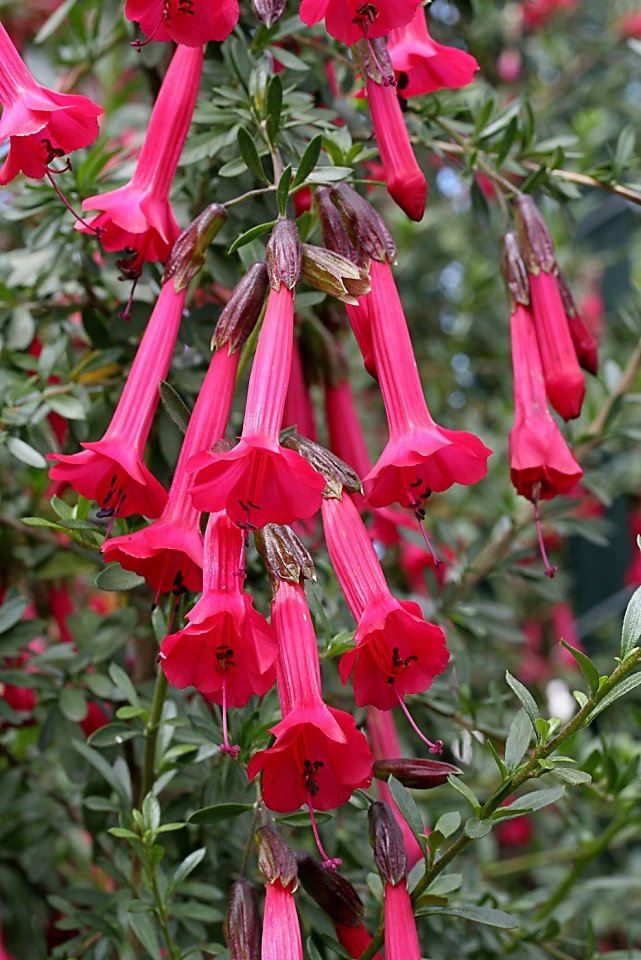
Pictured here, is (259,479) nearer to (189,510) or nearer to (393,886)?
(189,510)

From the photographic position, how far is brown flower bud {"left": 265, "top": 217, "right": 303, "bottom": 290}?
70 cm

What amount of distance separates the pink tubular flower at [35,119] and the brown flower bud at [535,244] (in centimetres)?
37

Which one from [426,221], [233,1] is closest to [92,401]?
[233,1]

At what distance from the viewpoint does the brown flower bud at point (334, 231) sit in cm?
75

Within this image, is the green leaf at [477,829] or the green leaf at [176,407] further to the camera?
the green leaf at [176,407]

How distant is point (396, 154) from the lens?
76 centimetres

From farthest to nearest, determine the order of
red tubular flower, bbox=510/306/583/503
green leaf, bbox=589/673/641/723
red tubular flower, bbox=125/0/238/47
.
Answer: red tubular flower, bbox=510/306/583/503
red tubular flower, bbox=125/0/238/47
green leaf, bbox=589/673/641/723

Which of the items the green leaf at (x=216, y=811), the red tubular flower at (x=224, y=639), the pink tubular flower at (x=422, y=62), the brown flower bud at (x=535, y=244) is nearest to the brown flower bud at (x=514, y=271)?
the brown flower bud at (x=535, y=244)

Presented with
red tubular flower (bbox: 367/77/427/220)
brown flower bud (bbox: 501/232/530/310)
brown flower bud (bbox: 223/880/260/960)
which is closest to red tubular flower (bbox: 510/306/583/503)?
brown flower bud (bbox: 501/232/530/310)

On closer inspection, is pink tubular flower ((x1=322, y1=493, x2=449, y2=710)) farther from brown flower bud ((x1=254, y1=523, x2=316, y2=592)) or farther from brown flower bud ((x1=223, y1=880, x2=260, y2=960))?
brown flower bud ((x1=223, y1=880, x2=260, y2=960))

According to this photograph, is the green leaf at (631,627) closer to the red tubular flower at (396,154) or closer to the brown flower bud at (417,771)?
the brown flower bud at (417,771)

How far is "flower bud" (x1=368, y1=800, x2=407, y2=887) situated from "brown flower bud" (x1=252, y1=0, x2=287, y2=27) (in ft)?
1.81

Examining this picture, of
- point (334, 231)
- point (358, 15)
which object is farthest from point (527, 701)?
point (358, 15)

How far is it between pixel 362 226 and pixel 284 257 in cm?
8
